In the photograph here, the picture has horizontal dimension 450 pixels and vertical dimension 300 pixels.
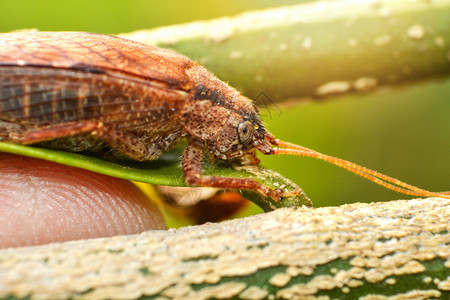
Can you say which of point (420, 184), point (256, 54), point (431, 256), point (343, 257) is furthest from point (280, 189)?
point (420, 184)

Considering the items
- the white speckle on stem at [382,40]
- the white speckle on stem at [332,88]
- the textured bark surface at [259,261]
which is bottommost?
the textured bark surface at [259,261]

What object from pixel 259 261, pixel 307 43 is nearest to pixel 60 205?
pixel 259 261

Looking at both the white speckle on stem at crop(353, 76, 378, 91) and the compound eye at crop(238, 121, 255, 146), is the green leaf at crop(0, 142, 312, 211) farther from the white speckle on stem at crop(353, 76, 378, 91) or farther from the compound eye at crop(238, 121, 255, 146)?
the white speckle on stem at crop(353, 76, 378, 91)

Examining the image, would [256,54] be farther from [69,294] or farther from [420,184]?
[420,184]

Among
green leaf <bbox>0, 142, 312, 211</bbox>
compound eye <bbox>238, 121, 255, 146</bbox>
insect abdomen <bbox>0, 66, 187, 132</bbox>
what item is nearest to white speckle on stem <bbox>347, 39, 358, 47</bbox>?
compound eye <bbox>238, 121, 255, 146</bbox>

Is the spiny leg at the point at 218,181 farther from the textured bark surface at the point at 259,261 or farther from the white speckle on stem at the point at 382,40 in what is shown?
the white speckle on stem at the point at 382,40

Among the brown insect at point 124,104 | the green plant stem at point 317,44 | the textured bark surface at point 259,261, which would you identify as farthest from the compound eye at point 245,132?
the textured bark surface at point 259,261
